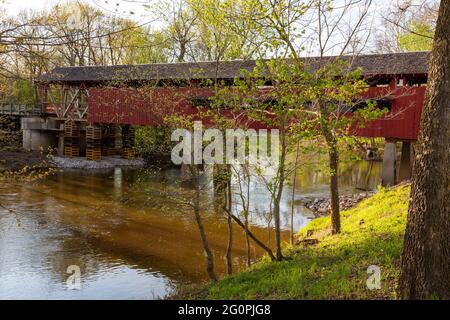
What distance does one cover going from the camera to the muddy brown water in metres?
7.72

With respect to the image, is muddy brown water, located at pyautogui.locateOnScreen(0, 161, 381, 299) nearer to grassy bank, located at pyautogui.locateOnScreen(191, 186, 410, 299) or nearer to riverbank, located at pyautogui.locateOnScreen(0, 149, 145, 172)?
grassy bank, located at pyautogui.locateOnScreen(191, 186, 410, 299)

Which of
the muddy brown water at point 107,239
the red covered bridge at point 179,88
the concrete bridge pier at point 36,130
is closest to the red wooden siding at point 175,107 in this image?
the red covered bridge at point 179,88

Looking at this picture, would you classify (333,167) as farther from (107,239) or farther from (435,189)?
(107,239)

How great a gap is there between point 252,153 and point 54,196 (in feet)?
36.7

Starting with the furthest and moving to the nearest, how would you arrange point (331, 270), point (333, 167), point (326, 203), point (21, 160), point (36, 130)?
1. point (36, 130)
2. point (21, 160)
3. point (326, 203)
4. point (333, 167)
5. point (331, 270)

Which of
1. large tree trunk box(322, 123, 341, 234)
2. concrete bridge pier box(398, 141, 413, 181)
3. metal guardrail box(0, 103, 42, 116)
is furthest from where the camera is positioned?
metal guardrail box(0, 103, 42, 116)

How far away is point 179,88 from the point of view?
15.2 m

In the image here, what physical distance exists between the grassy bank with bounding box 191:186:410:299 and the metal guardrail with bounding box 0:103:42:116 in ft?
68.1

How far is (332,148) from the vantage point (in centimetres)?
729

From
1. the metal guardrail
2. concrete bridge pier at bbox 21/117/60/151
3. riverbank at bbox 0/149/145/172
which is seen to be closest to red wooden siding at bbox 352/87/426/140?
riverbank at bbox 0/149/145/172

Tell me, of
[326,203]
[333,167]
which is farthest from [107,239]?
[326,203]

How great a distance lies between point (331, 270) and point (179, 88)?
1054cm

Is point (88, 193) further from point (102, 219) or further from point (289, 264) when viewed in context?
point (289, 264)

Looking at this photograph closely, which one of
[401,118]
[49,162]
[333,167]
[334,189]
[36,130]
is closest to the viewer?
[333,167]
